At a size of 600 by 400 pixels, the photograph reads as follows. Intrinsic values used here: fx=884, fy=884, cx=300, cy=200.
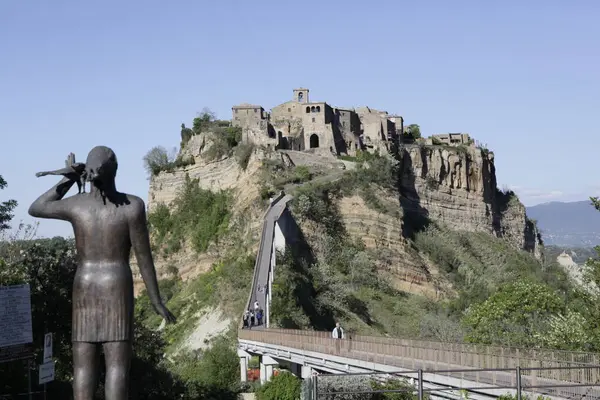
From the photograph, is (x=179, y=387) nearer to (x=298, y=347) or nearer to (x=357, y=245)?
(x=298, y=347)

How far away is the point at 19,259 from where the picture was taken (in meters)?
25.5

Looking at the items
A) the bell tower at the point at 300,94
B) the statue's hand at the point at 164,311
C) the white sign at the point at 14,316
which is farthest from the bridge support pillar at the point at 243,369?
the bell tower at the point at 300,94

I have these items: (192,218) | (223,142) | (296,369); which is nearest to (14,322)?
(296,369)

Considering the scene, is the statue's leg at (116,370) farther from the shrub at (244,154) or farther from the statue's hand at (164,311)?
the shrub at (244,154)

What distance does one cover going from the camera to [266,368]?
36969 millimetres

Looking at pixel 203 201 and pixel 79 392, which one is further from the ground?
pixel 203 201

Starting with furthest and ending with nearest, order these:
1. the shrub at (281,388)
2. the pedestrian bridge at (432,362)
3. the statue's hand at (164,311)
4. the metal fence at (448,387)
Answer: the shrub at (281,388)
the pedestrian bridge at (432,362)
the metal fence at (448,387)
the statue's hand at (164,311)

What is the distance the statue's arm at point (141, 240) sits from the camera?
805 centimetres

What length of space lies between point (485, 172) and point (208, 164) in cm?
3294

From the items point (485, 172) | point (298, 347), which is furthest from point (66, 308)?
point (485, 172)

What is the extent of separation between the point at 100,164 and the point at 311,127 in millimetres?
67648

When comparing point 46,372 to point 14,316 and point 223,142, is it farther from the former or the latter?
point 223,142

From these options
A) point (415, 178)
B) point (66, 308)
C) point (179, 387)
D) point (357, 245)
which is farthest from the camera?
point (415, 178)

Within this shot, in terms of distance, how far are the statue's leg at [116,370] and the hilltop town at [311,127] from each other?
60.6 m
